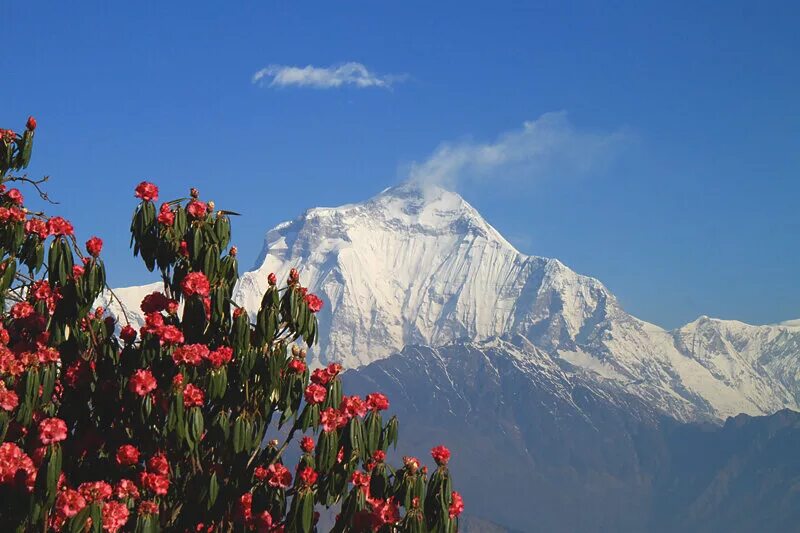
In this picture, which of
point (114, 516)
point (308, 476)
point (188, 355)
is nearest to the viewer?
point (114, 516)

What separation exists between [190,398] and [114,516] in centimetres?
214

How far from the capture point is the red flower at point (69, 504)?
14.8 metres

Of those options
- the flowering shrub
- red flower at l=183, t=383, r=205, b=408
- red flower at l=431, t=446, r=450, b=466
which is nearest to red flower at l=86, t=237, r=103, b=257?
the flowering shrub

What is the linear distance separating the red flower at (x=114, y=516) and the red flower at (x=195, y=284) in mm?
3746

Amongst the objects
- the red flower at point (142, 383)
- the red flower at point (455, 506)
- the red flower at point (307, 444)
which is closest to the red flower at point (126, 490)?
the red flower at point (142, 383)

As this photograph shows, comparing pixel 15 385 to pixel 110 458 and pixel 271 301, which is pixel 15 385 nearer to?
pixel 110 458

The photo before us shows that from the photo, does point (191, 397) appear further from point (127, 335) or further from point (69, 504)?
point (127, 335)

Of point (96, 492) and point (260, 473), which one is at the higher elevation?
point (260, 473)

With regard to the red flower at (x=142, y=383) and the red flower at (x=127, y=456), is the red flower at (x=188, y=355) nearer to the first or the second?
the red flower at (x=142, y=383)

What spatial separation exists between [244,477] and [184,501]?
1078mm

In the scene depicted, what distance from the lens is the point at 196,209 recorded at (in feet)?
59.6

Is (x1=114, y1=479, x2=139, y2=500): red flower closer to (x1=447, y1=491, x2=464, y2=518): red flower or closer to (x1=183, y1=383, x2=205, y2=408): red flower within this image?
(x1=183, y1=383, x2=205, y2=408): red flower

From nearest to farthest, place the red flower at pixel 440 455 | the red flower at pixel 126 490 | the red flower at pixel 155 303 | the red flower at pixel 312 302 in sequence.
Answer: the red flower at pixel 126 490 < the red flower at pixel 440 455 < the red flower at pixel 155 303 < the red flower at pixel 312 302

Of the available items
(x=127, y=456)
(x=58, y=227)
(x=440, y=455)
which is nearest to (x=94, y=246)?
(x=58, y=227)
